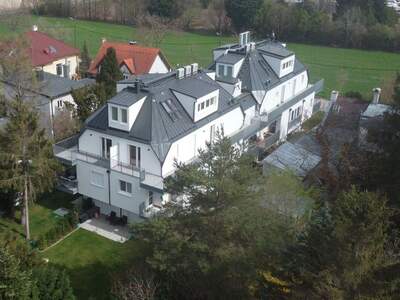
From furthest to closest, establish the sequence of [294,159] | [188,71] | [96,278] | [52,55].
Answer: [52,55]
[294,159]
[188,71]
[96,278]

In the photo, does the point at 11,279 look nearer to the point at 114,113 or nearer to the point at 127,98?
the point at 114,113

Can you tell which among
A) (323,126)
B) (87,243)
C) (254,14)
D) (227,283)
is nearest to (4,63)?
(87,243)

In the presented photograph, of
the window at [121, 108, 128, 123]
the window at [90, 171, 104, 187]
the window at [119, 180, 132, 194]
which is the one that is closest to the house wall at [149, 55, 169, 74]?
the window at [121, 108, 128, 123]

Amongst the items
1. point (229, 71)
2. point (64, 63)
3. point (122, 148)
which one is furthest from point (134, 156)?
point (64, 63)

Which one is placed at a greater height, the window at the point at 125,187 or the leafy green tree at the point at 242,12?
the leafy green tree at the point at 242,12

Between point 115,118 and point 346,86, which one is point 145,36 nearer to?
point 346,86

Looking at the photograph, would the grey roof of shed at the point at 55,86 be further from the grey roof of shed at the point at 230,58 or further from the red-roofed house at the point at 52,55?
the grey roof of shed at the point at 230,58

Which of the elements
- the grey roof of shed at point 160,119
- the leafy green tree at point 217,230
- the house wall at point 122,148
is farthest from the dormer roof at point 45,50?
the leafy green tree at point 217,230
